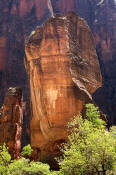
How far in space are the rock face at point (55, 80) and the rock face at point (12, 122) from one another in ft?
5.08

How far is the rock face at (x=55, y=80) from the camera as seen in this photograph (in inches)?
820

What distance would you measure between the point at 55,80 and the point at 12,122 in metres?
6.24

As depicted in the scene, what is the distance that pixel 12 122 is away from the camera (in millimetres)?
23188

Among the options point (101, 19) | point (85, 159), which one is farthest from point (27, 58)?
point (101, 19)

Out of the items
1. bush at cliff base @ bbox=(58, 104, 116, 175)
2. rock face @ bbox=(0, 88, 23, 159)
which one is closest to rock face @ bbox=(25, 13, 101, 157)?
rock face @ bbox=(0, 88, 23, 159)

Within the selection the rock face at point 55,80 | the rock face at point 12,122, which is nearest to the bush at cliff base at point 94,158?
the rock face at point 55,80

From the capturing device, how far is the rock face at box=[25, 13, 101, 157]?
20.8 metres

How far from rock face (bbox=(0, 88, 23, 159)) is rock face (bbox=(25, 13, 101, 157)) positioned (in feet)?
5.08

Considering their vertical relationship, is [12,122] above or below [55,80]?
below

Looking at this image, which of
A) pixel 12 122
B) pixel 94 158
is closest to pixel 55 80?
pixel 12 122

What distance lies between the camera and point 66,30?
74.5 feet

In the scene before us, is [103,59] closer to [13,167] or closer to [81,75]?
[81,75]

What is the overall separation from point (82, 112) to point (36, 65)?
6162mm

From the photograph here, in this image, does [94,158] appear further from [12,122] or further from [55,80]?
[12,122]
